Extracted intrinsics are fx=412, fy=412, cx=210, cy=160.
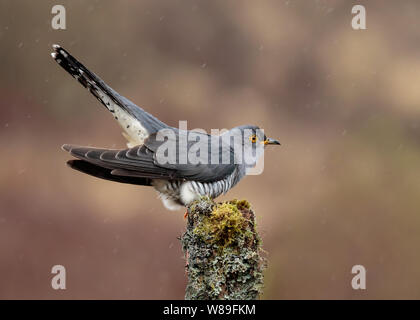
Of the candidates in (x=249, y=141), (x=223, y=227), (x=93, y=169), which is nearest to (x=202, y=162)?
(x=249, y=141)

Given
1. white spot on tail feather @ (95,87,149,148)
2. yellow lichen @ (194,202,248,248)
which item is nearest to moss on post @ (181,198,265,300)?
yellow lichen @ (194,202,248,248)

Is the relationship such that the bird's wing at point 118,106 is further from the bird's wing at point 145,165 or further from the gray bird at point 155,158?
the bird's wing at point 145,165

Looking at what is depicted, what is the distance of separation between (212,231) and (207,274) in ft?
0.72

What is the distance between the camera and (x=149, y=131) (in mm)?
3377

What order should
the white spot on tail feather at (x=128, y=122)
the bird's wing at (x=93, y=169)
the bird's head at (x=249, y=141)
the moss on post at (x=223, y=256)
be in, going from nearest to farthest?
the moss on post at (x=223, y=256), the bird's wing at (x=93, y=169), the white spot on tail feather at (x=128, y=122), the bird's head at (x=249, y=141)

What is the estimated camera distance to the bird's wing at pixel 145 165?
2930 mm

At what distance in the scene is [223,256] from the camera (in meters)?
2.10

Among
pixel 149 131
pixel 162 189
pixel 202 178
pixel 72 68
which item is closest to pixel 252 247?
pixel 202 178

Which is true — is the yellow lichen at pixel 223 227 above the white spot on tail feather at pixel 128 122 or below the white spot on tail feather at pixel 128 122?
below

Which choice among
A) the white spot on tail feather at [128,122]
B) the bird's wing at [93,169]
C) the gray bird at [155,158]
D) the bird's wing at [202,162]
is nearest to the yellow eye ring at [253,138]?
the gray bird at [155,158]

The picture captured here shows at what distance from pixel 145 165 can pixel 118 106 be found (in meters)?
0.62

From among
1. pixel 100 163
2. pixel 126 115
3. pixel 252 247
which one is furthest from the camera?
pixel 126 115

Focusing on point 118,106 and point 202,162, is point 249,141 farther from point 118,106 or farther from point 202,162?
point 118,106
